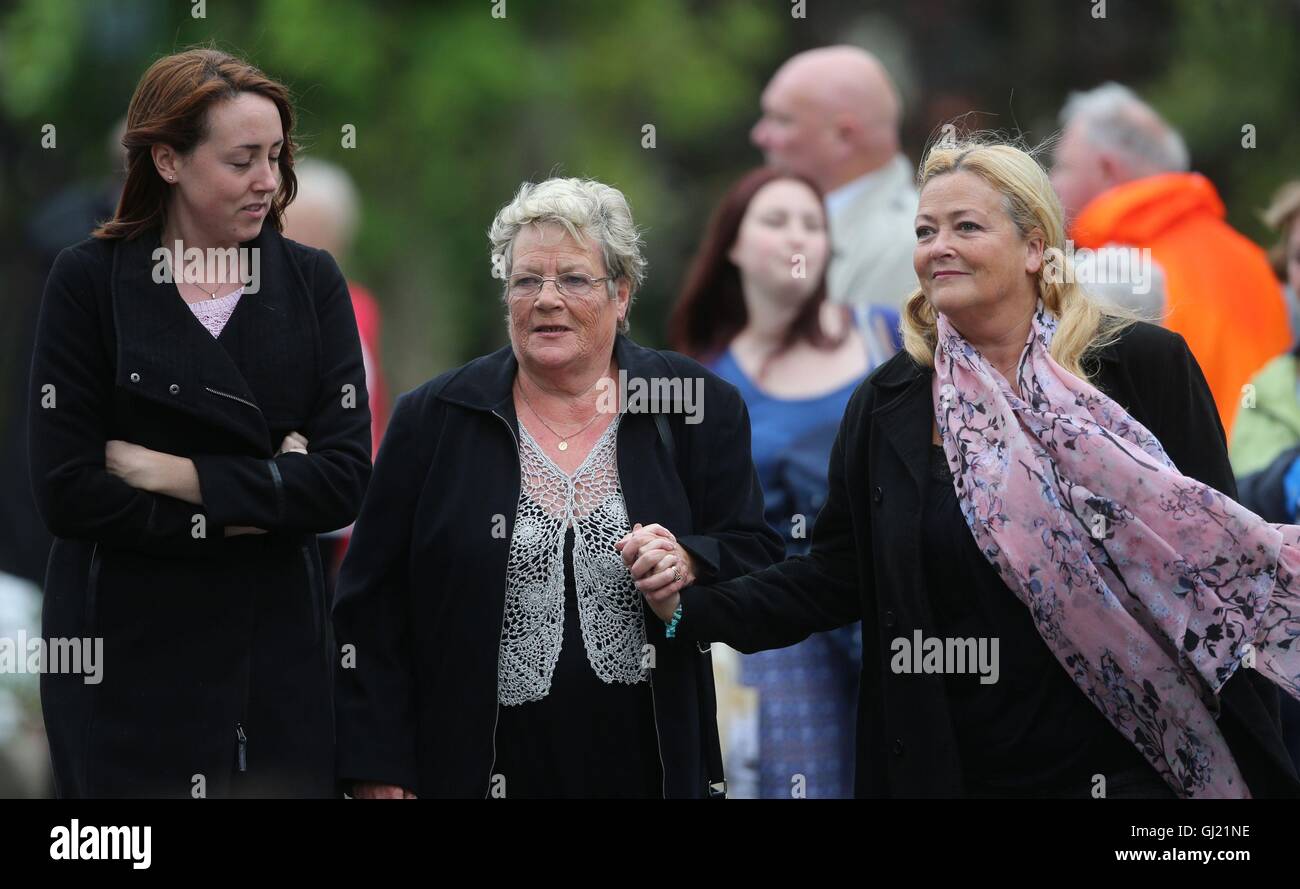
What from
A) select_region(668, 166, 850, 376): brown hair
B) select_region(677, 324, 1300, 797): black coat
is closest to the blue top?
select_region(668, 166, 850, 376): brown hair

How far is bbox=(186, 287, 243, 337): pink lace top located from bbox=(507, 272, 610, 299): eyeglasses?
0.66m

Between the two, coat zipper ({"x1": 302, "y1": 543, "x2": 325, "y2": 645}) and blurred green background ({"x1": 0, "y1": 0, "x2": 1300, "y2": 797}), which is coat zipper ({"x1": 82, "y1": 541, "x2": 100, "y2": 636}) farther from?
blurred green background ({"x1": 0, "y1": 0, "x2": 1300, "y2": 797})

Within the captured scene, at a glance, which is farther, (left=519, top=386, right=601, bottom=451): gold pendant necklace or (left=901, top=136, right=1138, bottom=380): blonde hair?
(left=519, top=386, right=601, bottom=451): gold pendant necklace

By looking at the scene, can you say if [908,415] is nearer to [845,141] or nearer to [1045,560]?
[1045,560]

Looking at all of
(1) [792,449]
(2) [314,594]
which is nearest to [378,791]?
(2) [314,594]

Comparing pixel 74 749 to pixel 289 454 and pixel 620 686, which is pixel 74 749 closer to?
pixel 289 454

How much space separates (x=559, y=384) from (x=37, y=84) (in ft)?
35.8

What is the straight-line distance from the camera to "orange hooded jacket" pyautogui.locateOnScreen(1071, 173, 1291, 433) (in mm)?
6926

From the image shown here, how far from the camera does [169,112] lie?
14.3ft

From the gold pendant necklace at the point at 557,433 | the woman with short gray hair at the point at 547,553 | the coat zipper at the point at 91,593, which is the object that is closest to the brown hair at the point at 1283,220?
the woman with short gray hair at the point at 547,553

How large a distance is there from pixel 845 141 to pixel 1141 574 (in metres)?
4.01

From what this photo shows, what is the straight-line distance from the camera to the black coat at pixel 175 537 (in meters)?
4.28

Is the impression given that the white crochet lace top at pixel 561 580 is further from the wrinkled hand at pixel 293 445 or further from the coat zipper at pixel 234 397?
the coat zipper at pixel 234 397
